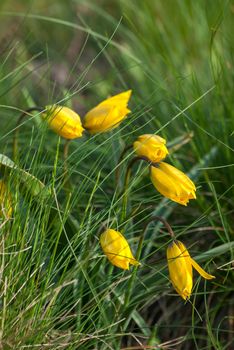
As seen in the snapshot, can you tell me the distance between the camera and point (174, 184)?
1676 mm

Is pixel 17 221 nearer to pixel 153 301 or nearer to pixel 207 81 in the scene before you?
pixel 153 301

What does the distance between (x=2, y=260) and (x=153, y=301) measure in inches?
19.1

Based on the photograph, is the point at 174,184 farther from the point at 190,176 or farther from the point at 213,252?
the point at 190,176

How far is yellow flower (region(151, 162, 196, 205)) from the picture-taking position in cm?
168

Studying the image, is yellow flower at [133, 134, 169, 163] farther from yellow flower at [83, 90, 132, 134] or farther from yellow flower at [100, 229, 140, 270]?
yellow flower at [100, 229, 140, 270]

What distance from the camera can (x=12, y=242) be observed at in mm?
1686

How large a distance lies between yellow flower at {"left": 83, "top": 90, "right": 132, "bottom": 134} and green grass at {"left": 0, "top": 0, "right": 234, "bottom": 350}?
0.04 meters

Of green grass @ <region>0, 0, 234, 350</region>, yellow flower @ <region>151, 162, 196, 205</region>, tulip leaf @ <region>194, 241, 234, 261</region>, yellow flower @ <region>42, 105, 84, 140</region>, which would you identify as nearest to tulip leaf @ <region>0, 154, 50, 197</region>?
green grass @ <region>0, 0, 234, 350</region>

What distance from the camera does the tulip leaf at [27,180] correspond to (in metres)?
1.71

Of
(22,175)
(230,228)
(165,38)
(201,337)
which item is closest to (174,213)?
(230,228)

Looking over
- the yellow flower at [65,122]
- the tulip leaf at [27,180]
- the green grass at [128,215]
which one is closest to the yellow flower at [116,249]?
the green grass at [128,215]

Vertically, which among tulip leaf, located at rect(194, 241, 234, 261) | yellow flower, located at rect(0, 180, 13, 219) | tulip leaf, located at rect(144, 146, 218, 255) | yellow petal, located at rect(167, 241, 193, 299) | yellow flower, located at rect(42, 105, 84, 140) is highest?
yellow flower, located at rect(42, 105, 84, 140)

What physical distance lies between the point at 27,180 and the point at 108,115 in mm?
247

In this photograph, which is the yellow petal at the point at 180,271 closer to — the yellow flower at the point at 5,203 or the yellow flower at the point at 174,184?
the yellow flower at the point at 174,184
